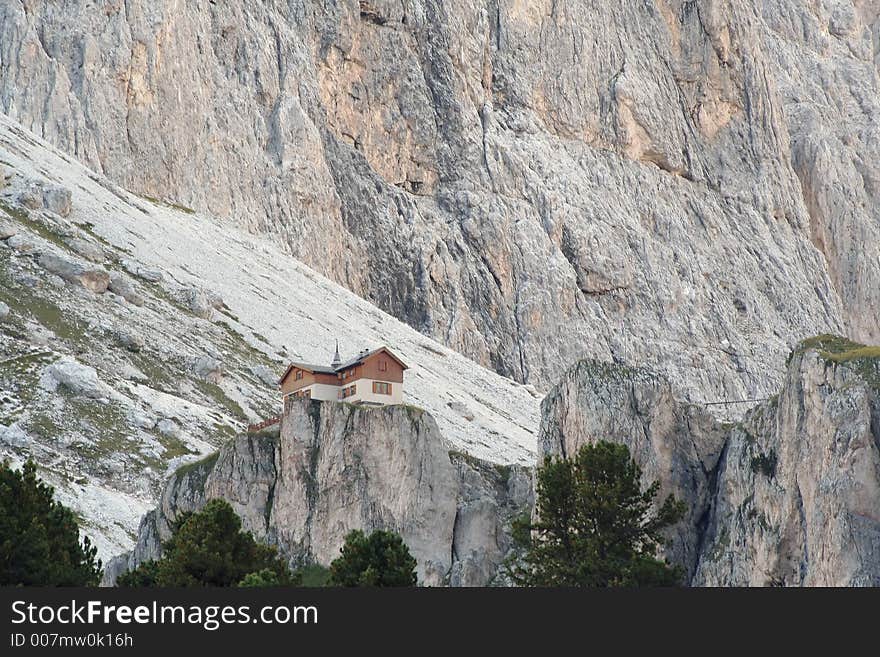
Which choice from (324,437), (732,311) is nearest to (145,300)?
(324,437)

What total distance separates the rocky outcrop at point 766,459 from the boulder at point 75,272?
73.7 metres

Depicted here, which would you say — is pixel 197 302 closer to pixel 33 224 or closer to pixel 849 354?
pixel 33 224

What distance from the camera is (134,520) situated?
9444 cm

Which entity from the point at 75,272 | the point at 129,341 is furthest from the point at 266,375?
the point at 75,272

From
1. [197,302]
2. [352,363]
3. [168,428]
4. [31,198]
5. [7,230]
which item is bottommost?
[352,363]

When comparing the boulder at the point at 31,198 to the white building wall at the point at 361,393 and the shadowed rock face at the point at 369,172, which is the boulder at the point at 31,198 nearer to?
the shadowed rock face at the point at 369,172

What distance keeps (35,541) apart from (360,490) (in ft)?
62.5

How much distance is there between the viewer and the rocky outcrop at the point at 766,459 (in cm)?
5097

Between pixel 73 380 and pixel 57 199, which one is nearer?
pixel 73 380

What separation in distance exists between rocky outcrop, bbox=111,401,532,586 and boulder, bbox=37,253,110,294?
60315 millimetres

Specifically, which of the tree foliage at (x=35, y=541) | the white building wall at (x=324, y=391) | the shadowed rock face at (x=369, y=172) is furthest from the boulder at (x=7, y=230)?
the tree foliage at (x=35, y=541)

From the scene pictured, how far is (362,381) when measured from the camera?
260ft

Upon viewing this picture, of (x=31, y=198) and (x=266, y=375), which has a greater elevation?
(x=31, y=198)

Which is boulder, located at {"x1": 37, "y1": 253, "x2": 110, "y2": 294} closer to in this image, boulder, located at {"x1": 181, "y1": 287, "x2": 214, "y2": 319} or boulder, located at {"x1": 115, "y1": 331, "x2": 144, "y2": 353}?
boulder, located at {"x1": 115, "y1": 331, "x2": 144, "y2": 353}
